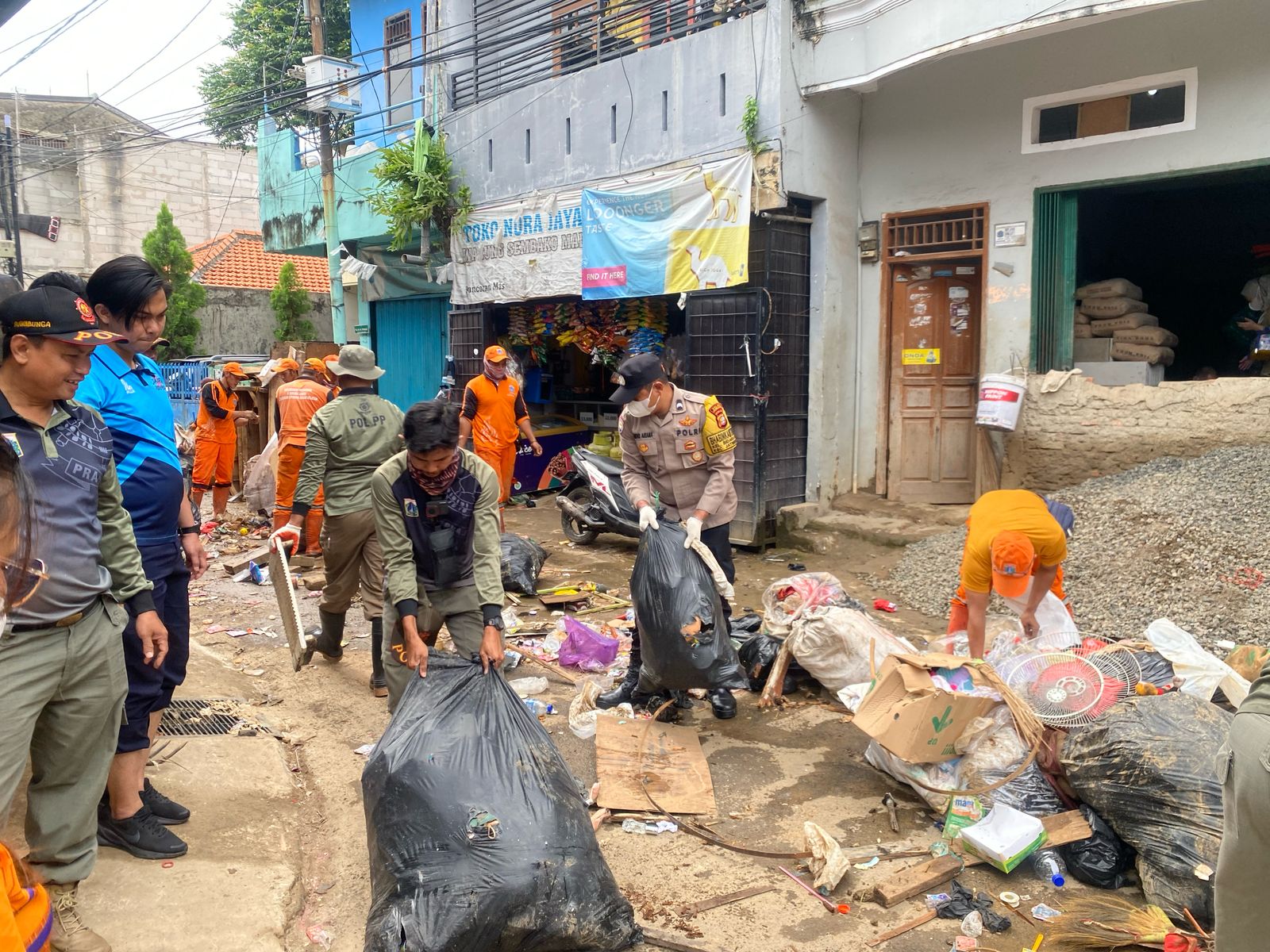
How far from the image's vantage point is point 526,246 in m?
10.3

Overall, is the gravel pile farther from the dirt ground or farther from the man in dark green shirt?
the man in dark green shirt

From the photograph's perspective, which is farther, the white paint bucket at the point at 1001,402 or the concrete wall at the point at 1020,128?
the white paint bucket at the point at 1001,402

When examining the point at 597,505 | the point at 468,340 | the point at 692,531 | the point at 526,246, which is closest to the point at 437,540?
the point at 692,531

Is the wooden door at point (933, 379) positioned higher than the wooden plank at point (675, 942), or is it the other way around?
the wooden door at point (933, 379)

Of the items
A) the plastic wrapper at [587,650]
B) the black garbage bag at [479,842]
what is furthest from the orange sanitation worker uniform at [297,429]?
the black garbage bag at [479,842]

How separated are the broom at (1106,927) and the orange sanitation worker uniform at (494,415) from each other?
6.07 m

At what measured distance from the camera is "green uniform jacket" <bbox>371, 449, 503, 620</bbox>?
11.1ft

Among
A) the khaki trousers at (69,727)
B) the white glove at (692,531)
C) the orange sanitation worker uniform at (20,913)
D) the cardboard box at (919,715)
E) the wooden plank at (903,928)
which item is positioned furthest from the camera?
the white glove at (692,531)

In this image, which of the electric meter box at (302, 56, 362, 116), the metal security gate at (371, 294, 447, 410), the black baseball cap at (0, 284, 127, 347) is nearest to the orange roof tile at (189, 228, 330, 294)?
the metal security gate at (371, 294, 447, 410)

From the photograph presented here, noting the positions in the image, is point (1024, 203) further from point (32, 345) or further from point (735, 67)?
point (32, 345)

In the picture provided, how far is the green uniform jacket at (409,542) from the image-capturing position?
3.37 meters

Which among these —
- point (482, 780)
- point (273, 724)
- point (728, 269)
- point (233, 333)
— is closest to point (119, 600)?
point (482, 780)

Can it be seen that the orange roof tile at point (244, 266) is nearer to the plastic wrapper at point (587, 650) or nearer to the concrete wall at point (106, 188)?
the concrete wall at point (106, 188)

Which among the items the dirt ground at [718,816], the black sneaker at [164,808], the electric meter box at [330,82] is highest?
the electric meter box at [330,82]
